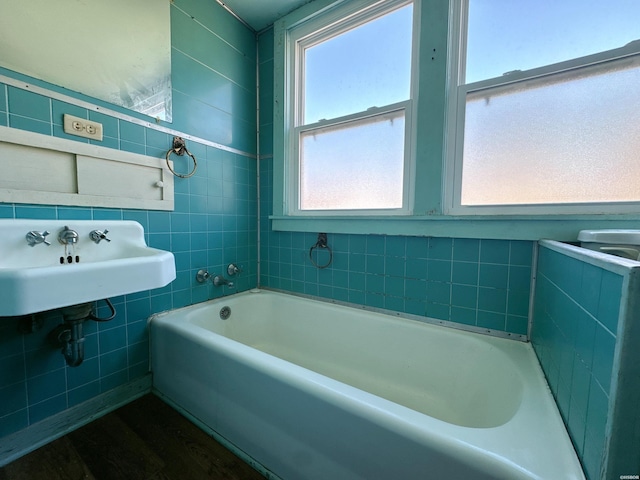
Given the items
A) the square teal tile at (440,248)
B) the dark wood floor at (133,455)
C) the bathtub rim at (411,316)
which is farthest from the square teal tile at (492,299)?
the dark wood floor at (133,455)

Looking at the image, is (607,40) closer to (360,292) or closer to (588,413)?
(588,413)

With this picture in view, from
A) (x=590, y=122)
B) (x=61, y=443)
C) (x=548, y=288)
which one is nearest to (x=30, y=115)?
(x=61, y=443)

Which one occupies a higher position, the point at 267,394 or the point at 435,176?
the point at 435,176

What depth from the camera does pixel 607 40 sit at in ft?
3.38

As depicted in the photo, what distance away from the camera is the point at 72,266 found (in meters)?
0.77

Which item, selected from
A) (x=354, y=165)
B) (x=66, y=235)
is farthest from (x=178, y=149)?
(x=354, y=165)

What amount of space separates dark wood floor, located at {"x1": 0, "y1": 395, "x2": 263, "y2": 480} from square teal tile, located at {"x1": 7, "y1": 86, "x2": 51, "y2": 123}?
1.40m

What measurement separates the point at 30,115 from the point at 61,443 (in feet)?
4.61

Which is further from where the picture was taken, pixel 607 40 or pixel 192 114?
pixel 192 114

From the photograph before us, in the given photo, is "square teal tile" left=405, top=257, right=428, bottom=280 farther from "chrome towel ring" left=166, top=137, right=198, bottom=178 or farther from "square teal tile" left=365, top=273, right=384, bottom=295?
"chrome towel ring" left=166, top=137, right=198, bottom=178

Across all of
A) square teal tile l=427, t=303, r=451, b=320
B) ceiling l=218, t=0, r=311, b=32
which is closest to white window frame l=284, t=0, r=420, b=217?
ceiling l=218, t=0, r=311, b=32

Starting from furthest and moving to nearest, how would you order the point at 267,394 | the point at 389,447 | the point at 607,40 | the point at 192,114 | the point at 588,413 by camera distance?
the point at 192,114
the point at 607,40
the point at 267,394
the point at 389,447
the point at 588,413

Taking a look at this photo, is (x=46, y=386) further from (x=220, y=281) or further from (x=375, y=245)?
(x=375, y=245)

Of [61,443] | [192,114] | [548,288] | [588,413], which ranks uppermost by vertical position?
[192,114]
